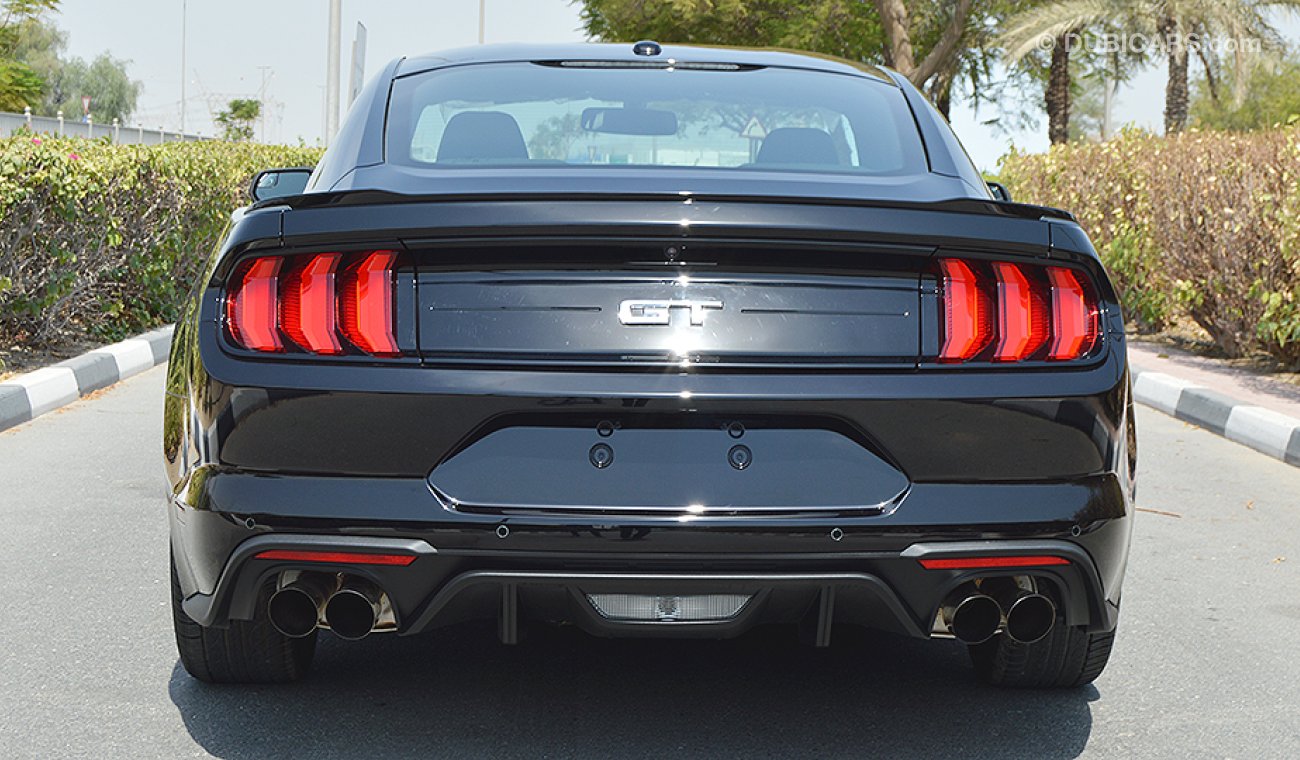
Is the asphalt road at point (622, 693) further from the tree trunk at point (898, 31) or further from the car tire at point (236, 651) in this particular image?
the tree trunk at point (898, 31)

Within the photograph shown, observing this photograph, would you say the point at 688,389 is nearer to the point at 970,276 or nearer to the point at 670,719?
the point at 970,276

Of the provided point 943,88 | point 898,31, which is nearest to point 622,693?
point 898,31

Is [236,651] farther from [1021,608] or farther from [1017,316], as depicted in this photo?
[1017,316]

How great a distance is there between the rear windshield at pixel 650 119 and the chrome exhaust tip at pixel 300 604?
101 cm

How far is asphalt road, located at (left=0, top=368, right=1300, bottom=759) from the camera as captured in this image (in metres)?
3.62

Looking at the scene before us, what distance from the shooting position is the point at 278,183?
4520mm

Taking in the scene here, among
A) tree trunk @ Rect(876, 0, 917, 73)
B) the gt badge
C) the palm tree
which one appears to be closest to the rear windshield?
the gt badge

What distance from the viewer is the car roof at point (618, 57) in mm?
4434

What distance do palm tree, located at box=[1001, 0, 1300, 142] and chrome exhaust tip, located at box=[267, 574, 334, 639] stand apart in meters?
30.4

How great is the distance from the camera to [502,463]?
10.3ft

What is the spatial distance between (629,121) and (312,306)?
1.18m

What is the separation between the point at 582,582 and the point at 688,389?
404 millimetres

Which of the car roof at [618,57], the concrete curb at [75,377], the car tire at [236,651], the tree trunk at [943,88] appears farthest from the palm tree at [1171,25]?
the car tire at [236,651]

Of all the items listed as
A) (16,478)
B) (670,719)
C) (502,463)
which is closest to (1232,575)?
(670,719)
